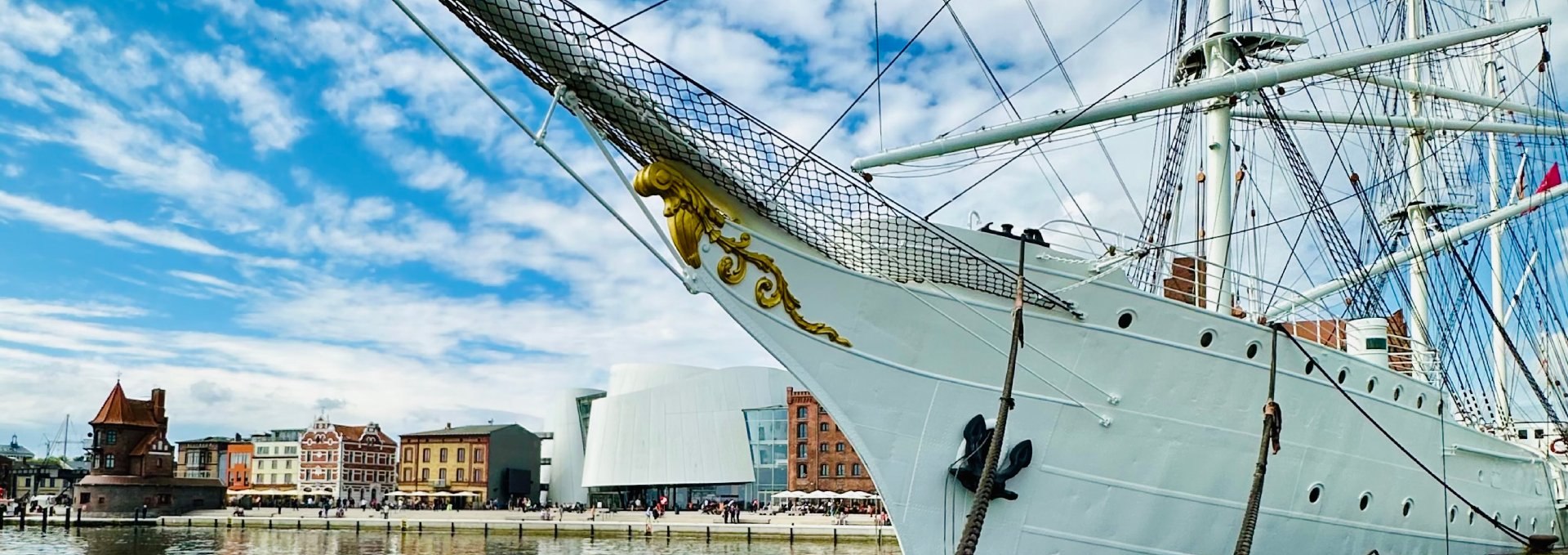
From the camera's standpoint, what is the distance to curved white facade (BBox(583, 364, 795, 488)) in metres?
56.2

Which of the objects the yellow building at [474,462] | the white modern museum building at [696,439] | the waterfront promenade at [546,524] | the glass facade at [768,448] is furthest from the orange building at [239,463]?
the glass facade at [768,448]

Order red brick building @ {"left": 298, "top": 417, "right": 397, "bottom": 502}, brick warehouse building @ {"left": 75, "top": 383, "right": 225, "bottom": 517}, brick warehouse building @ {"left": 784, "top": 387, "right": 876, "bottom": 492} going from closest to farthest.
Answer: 1. brick warehouse building @ {"left": 784, "top": 387, "right": 876, "bottom": 492}
2. brick warehouse building @ {"left": 75, "top": 383, "right": 225, "bottom": 517}
3. red brick building @ {"left": 298, "top": 417, "right": 397, "bottom": 502}

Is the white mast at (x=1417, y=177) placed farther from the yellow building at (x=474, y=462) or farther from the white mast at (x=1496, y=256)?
the yellow building at (x=474, y=462)

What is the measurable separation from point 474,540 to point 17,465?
298 ft

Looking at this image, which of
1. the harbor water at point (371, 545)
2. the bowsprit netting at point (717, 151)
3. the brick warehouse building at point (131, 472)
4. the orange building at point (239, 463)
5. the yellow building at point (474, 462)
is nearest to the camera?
the bowsprit netting at point (717, 151)

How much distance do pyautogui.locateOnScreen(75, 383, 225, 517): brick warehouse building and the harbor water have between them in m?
10.8

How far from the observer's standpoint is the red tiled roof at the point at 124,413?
55.6 m

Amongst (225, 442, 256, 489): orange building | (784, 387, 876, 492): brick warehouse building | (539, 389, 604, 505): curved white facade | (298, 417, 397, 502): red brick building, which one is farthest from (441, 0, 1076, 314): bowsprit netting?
(225, 442, 256, 489): orange building

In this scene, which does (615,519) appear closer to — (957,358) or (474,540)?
(474,540)

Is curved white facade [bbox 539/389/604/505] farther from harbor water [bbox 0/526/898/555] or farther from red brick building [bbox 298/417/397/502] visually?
harbor water [bbox 0/526/898/555]

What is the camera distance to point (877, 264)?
10.4 m

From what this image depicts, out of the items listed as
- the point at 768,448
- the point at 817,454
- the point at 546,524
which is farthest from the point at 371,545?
the point at 768,448

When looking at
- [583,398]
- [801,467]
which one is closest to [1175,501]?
[801,467]

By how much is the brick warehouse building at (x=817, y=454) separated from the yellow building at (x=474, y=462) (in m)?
19.4
